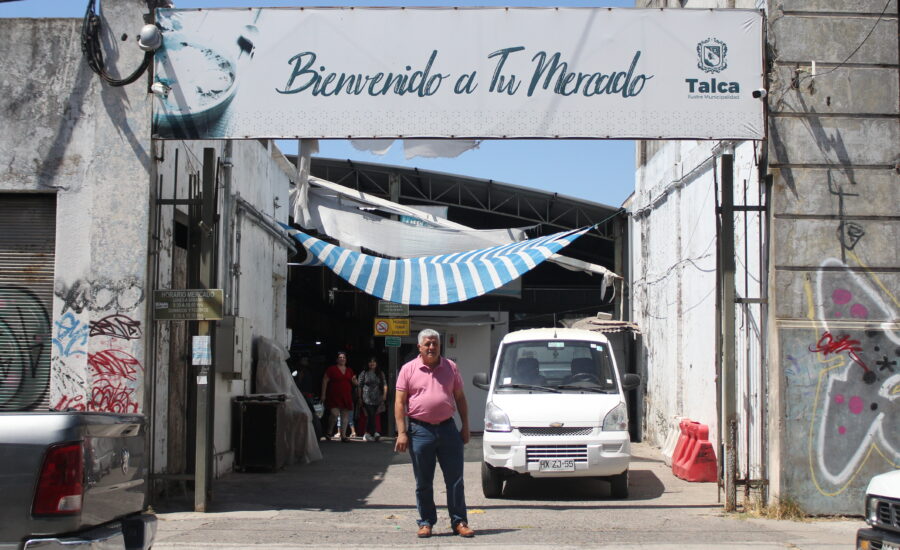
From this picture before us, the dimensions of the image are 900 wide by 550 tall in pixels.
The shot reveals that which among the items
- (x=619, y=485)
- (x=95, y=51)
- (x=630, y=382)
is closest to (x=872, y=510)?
(x=619, y=485)

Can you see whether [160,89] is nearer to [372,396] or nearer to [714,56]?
[714,56]

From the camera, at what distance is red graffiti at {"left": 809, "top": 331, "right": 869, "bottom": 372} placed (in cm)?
952

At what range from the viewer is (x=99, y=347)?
9.55 m

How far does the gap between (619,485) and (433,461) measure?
3.57 meters

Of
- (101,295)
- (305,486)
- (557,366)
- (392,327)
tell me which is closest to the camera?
(101,295)

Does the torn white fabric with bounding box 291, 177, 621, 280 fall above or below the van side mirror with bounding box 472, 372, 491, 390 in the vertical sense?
above

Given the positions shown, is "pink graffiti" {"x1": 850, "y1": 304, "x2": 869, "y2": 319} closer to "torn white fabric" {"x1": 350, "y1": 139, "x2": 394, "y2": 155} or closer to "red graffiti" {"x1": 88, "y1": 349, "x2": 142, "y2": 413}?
"torn white fabric" {"x1": 350, "y1": 139, "x2": 394, "y2": 155}

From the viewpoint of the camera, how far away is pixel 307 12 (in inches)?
395

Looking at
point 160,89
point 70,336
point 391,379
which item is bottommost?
point 391,379

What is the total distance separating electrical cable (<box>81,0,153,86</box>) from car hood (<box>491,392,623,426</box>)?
549 centimetres

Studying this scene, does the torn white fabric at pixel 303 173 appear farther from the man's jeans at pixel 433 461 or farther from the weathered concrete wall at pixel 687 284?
the weathered concrete wall at pixel 687 284

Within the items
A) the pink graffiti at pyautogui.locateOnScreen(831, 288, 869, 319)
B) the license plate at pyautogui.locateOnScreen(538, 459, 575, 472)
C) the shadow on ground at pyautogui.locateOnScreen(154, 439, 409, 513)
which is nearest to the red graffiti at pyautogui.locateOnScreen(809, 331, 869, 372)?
the pink graffiti at pyautogui.locateOnScreen(831, 288, 869, 319)

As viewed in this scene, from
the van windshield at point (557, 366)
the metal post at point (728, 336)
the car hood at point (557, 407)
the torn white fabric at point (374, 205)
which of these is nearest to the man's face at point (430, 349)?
the car hood at point (557, 407)

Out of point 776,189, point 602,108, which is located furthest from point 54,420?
point 776,189
